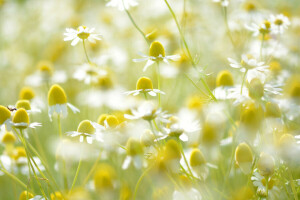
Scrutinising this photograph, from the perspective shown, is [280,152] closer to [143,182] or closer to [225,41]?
[143,182]

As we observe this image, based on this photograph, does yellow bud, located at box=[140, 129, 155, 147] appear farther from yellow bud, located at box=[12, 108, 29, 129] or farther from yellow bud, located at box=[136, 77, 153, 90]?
yellow bud, located at box=[12, 108, 29, 129]

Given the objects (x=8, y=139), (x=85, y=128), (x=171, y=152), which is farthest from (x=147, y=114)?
(x=8, y=139)

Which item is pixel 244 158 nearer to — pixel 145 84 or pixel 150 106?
pixel 150 106

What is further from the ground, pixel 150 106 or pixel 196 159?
pixel 150 106

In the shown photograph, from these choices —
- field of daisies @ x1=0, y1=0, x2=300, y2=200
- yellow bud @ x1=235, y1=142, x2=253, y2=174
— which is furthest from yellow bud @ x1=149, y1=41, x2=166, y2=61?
yellow bud @ x1=235, y1=142, x2=253, y2=174

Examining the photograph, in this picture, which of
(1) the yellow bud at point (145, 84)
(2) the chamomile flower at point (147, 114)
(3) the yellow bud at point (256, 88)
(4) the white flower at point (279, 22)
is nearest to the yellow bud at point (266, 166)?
(3) the yellow bud at point (256, 88)

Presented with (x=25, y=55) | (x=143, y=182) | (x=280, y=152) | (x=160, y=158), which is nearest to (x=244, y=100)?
(x=280, y=152)

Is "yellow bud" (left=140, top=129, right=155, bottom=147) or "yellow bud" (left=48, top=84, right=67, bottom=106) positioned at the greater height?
"yellow bud" (left=48, top=84, right=67, bottom=106)
